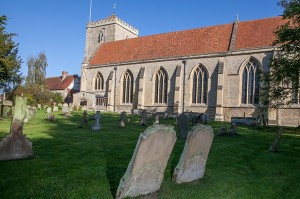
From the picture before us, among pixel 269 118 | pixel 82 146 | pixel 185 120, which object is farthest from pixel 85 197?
pixel 269 118

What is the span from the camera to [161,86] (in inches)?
1385

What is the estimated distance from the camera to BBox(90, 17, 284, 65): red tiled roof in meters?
30.8

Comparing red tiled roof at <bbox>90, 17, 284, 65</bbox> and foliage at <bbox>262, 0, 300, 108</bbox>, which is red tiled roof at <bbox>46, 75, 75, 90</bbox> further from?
foliage at <bbox>262, 0, 300, 108</bbox>

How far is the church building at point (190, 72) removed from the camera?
29.5 meters

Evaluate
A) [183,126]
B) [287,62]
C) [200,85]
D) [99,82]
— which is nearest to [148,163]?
[183,126]

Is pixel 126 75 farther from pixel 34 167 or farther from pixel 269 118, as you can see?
pixel 34 167

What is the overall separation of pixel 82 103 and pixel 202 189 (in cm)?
3477

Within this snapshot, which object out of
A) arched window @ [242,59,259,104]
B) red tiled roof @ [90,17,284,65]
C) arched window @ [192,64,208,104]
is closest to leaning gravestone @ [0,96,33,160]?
arched window @ [242,59,259,104]

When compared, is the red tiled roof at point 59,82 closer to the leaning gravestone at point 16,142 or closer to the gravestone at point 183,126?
the gravestone at point 183,126

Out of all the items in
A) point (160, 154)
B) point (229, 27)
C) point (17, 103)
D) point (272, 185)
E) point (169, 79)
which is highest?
point (229, 27)

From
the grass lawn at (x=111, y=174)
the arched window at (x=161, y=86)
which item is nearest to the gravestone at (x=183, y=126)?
the grass lawn at (x=111, y=174)

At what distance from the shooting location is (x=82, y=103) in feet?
129

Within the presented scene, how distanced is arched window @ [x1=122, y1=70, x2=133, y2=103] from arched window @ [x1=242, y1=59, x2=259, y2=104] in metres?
14.4

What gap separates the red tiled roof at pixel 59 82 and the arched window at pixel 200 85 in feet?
93.0
